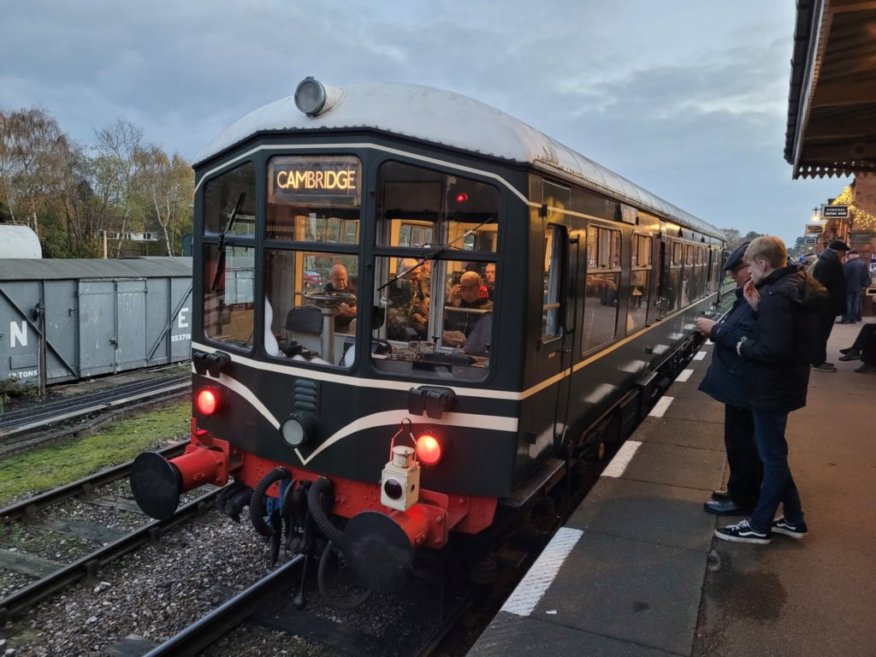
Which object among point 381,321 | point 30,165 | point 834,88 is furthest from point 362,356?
point 30,165

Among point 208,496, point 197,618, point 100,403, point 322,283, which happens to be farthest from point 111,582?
point 100,403

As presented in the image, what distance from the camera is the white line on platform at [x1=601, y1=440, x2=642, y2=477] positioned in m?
5.37

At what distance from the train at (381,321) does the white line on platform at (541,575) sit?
0.98ft

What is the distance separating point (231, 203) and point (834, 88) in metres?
6.45

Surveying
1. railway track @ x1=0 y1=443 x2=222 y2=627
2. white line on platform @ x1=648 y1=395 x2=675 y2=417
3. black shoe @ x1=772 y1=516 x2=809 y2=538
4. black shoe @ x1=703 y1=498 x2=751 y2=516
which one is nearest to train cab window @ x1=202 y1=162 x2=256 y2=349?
railway track @ x1=0 y1=443 x2=222 y2=627

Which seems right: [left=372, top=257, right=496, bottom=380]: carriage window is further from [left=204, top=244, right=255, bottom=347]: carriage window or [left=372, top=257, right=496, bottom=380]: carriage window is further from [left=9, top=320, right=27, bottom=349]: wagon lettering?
[left=9, top=320, right=27, bottom=349]: wagon lettering

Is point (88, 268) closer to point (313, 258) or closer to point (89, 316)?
point (89, 316)

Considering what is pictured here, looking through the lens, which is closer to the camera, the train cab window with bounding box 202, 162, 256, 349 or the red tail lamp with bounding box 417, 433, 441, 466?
the red tail lamp with bounding box 417, 433, 441, 466

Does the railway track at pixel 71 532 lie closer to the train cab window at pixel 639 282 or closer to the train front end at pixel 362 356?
the train front end at pixel 362 356

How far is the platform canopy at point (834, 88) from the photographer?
5.46 meters

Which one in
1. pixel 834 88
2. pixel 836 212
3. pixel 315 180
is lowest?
pixel 315 180

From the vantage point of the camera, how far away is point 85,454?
827 centimetres

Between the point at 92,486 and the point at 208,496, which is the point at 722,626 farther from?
the point at 92,486

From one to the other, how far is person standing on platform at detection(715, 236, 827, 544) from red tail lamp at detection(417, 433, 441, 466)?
5.83 ft
